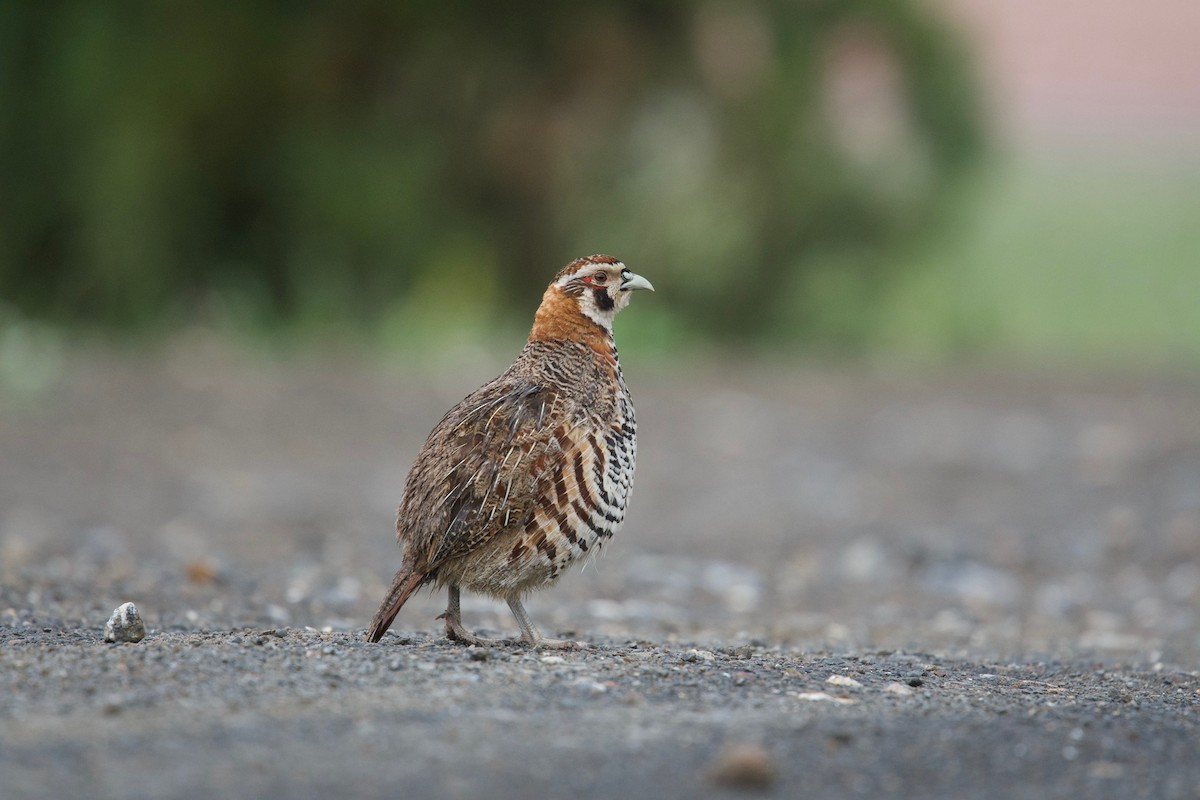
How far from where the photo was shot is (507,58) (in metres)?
14.5

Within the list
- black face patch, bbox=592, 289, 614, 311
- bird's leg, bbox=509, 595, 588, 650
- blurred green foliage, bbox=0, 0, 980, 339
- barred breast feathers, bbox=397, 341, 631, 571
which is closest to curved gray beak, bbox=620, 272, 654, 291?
black face patch, bbox=592, 289, 614, 311

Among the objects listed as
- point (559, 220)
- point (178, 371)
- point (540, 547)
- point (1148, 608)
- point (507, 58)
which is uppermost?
point (507, 58)

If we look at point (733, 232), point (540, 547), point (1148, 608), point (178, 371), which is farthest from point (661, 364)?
point (540, 547)

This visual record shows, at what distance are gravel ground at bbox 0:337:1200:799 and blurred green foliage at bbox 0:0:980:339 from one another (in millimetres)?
1474

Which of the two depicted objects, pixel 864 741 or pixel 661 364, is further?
pixel 661 364

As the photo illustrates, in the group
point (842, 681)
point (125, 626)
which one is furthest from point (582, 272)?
point (125, 626)

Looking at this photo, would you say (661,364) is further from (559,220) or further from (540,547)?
(540,547)

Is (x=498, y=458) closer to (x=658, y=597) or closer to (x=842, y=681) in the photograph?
(x=842, y=681)

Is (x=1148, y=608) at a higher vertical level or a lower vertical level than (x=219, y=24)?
lower

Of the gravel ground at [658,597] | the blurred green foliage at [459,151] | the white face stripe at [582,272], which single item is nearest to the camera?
the gravel ground at [658,597]

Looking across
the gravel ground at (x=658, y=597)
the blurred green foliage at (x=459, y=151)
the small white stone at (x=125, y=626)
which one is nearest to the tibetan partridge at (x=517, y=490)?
the gravel ground at (x=658, y=597)

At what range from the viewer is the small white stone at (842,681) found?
438cm

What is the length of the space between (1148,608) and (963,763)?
4.57 m

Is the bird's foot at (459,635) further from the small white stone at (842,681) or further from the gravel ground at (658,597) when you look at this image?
the small white stone at (842,681)
